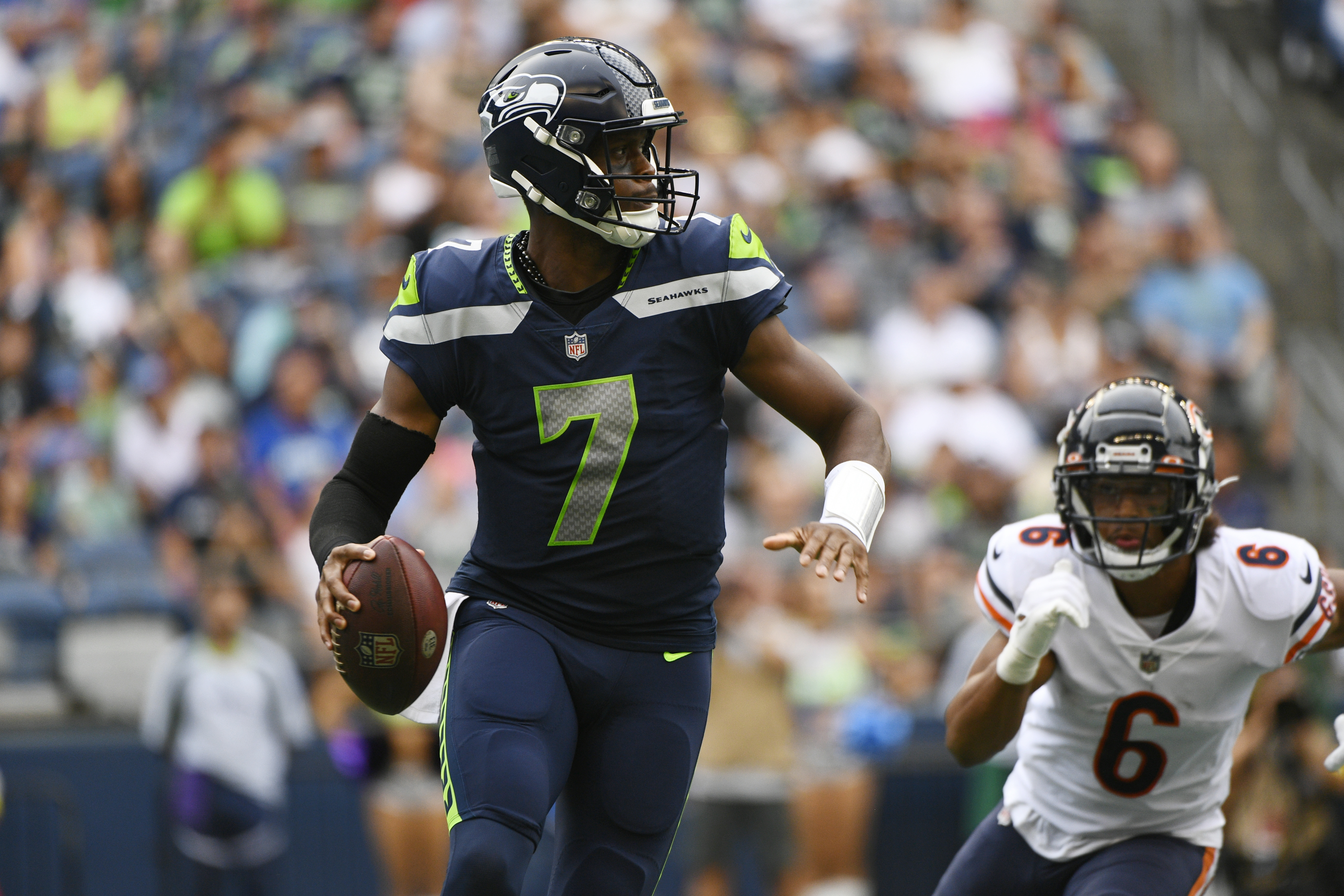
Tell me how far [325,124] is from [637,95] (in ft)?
25.1

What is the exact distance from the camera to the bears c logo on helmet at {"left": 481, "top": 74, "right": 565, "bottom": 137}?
146 inches

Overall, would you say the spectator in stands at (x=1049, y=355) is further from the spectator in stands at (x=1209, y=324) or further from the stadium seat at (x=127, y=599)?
the stadium seat at (x=127, y=599)

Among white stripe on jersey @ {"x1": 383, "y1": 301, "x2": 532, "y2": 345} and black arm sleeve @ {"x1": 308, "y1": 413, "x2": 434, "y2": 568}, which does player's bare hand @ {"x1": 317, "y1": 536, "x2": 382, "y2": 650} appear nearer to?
black arm sleeve @ {"x1": 308, "y1": 413, "x2": 434, "y2": 568}

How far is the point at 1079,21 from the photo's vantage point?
544 inches

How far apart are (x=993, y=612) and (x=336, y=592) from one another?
5.44 ft

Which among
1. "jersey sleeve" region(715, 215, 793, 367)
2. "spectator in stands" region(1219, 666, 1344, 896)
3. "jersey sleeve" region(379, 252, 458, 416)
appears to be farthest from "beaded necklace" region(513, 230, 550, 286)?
"spectator in stands" region(1219, 666, 1344, 896)

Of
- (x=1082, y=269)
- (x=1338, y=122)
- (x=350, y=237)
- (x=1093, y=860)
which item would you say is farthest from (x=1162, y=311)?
(x=1093, y=860)

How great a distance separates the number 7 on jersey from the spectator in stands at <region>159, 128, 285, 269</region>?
7257mm

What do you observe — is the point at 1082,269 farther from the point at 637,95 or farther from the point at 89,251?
the point at 637,95

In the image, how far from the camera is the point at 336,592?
3457 millimetres

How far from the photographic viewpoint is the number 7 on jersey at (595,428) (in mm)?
3641

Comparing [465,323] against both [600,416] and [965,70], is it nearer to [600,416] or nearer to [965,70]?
[600,416]

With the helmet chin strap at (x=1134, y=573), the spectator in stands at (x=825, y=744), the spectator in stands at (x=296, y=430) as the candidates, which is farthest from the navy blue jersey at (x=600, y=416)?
the spectator in stands at (x=296, y=430)

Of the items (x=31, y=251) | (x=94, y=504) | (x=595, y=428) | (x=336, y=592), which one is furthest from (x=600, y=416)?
(x=31, y=251)
